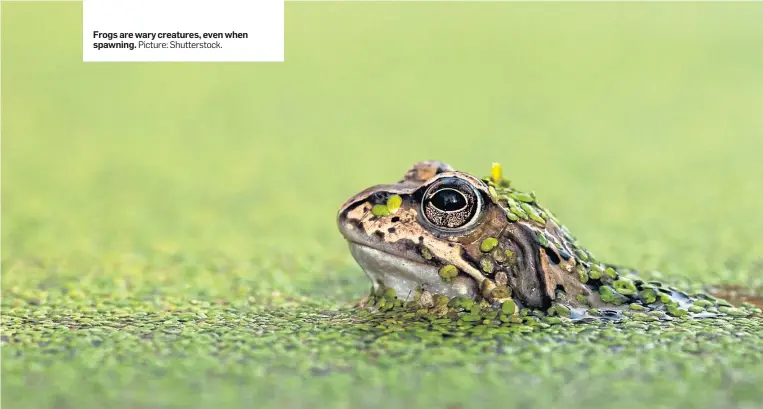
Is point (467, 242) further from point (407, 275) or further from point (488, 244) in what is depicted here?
point (407, 275)

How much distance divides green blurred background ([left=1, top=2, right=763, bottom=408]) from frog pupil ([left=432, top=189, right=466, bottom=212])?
1.01 metres

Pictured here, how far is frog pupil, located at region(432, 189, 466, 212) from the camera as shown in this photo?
432 centimetres

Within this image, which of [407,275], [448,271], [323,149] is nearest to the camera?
[448,271]

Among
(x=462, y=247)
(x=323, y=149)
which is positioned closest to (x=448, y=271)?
(x=462, y=247)

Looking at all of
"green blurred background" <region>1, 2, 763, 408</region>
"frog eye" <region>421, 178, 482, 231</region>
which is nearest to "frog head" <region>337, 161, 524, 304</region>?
"frog eye" <region>421, 178, 482, 231</region>

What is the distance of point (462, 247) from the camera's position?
4312mm

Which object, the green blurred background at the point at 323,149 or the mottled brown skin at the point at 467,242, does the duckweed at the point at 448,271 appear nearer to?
the mottled brown skin at the point at 467,242

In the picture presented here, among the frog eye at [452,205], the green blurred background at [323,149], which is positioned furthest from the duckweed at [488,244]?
the green blurred background at [323,149]

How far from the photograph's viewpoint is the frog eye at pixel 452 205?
4.31m

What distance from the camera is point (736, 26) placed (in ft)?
49.6

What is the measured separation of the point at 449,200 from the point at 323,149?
611 centimetres

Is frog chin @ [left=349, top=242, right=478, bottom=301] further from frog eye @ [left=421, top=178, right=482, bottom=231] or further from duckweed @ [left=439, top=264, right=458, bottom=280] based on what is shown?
frog eye @ [left=421, top=178, right=482, bottom=231]

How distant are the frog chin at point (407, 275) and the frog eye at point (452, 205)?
0.76 feet

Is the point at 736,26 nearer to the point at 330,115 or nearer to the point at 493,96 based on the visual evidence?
the point at 493,96
